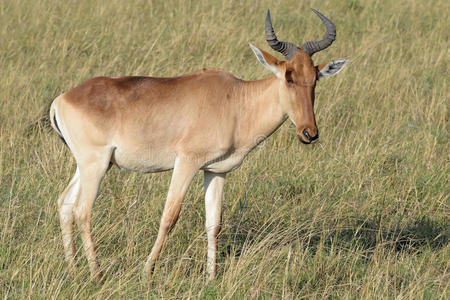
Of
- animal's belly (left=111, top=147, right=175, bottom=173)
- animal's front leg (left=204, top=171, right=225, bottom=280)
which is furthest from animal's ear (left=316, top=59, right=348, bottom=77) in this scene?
animal's belly (left=111, top=147, right=175, bottom=173)

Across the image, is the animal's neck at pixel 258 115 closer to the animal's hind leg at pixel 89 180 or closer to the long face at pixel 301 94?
the long face at pixel 301 94

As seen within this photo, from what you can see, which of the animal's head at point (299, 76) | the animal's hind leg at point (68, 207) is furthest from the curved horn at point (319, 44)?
the animal's hind leg at point (68, 207)

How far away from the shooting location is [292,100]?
18.1 ft

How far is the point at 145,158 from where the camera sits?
5.74 m

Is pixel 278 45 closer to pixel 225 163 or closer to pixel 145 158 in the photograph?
pixel 225 163

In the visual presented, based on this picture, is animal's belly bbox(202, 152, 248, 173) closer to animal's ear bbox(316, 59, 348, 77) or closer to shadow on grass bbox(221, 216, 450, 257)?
shadow on grass bbox(221, 216, 450, 257)

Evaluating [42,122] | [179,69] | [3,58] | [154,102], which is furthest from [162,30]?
[154,102]

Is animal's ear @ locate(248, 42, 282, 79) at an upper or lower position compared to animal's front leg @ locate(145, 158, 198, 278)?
upper

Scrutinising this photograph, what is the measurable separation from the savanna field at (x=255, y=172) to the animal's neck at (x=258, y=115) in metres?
0.72

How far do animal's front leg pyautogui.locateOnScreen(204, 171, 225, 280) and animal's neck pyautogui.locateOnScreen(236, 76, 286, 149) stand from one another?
416 mm

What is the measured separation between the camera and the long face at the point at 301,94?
537 cm

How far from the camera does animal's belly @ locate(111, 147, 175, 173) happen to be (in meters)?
5.73

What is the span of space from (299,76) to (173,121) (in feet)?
3.37

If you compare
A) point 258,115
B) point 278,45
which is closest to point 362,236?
point 258,115
